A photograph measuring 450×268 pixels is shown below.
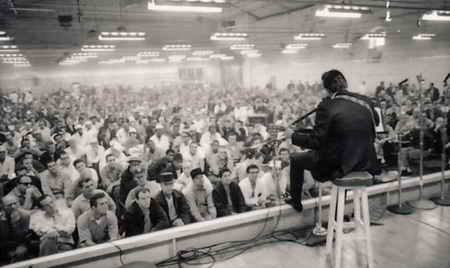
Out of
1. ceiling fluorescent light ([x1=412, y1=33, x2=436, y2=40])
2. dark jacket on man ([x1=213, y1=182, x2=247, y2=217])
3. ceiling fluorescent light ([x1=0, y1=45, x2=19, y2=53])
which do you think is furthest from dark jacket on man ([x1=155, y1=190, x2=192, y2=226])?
ceiling fluorescent light ([x1=412, y1=33, x2=436, y2=40])

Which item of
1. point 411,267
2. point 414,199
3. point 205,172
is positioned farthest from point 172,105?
point 414,199

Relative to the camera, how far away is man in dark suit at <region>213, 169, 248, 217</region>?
133 inches

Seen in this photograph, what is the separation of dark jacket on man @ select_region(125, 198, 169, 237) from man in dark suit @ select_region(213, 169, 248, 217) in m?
0.60

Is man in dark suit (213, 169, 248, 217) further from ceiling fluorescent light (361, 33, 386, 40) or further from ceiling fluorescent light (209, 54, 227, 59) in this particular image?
ceiling fluorescent light (361, 33, 386, 40)

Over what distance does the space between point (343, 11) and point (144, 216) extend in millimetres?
4463

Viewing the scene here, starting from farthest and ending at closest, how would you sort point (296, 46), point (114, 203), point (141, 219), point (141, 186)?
1. point (296, 46)
2. point (141, 186)
3. point (114, 203)
4. point (141, 219)

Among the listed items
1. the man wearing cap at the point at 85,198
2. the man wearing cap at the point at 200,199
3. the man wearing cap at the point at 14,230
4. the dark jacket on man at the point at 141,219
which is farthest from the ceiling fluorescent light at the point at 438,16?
the man wearing cap at the point at 14,230

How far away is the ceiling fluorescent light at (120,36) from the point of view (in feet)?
12.5

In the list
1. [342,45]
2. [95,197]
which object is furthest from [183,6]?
[95,197]

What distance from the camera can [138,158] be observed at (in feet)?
12.1

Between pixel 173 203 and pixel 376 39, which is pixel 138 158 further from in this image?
pixel 376 39

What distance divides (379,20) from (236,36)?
2539 millimetres

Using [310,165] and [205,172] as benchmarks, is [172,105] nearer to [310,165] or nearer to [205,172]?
[205,172]

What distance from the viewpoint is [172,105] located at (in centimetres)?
402
